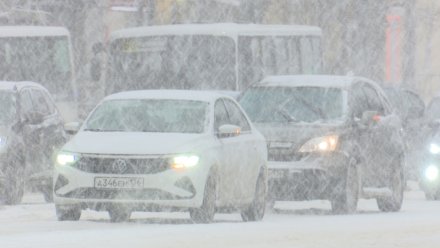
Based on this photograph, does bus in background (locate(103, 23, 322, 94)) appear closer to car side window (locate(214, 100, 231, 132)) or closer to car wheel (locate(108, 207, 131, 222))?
car side window (locate(214, 100, 231, 132))

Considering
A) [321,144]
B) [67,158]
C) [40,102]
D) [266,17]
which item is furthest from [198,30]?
[266,17]

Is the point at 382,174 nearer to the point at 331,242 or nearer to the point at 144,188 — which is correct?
the point at 144,188

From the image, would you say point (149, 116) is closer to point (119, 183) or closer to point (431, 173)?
point (119, 183)

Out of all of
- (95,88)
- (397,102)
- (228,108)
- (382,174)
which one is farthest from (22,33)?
(228,108)

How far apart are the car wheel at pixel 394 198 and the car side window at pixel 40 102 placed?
475 cm

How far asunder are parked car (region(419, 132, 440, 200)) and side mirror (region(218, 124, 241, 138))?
8023 millimetres

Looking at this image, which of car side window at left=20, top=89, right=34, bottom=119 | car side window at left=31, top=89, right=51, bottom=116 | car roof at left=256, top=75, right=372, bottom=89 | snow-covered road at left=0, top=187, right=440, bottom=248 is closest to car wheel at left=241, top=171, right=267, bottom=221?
snow-covered road at left=0, top=187, right=440, bottom=248

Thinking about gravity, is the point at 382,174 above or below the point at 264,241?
below

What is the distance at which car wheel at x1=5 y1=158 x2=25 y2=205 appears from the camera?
70.1 ft

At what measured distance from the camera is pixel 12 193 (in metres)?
21.4

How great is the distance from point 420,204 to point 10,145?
19.9ft

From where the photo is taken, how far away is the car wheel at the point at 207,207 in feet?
54.2

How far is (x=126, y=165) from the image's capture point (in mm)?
16281

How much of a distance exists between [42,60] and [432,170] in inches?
417
